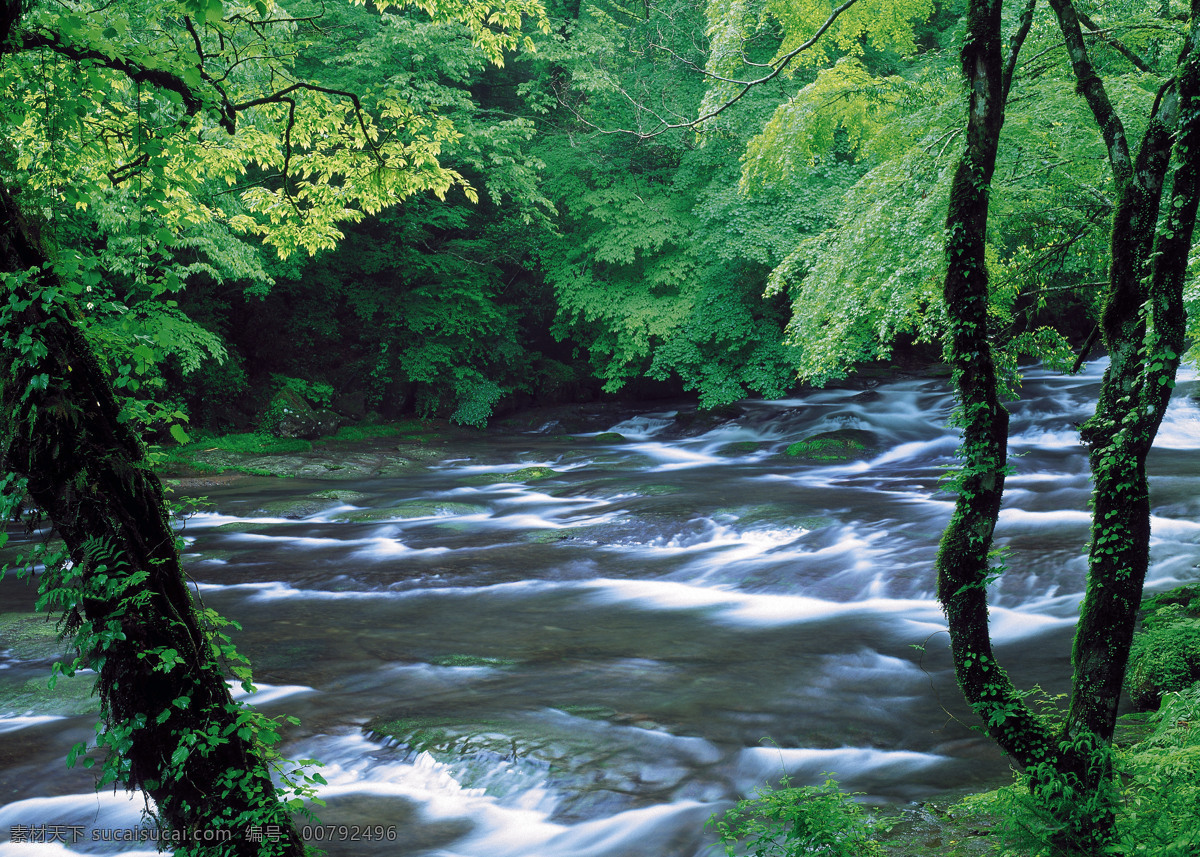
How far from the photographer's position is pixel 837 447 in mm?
17422

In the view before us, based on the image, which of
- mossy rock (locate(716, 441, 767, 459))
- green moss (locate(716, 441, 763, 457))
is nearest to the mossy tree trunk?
mossy rock (locate(716, 441, 767, 459))

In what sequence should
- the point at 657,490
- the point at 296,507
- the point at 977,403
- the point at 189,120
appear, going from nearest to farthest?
the point at 977,403 < the point at 189,120 < the point at 296,507 < the point at 657,490

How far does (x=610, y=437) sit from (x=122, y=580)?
1917cm

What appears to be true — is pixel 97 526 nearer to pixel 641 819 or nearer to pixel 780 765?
pixel 641 819

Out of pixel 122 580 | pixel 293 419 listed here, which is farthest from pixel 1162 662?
pixel 293 419

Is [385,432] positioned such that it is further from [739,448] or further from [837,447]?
[837,447]

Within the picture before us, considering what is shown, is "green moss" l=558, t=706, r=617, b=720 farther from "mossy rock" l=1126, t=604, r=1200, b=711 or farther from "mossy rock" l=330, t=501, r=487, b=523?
"mossy rock" l=330, t=501, r=487, b=523

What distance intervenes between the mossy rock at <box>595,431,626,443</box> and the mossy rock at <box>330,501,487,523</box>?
8141 millimetres

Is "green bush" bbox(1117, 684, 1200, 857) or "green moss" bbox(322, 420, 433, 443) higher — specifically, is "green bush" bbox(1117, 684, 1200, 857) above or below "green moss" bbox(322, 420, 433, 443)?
above

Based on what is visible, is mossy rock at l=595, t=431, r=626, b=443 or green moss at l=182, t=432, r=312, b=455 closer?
green moss at l=182, t=432, r=312, b=455

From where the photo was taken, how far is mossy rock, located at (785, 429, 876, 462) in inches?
673

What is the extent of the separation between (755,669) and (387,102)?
5692mm

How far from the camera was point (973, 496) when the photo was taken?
136 inches

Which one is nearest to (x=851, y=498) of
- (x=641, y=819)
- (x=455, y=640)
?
(x=455, y=640)
